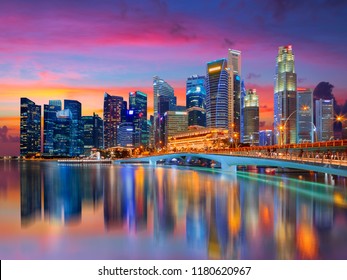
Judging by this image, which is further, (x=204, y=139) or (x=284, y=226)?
(x=204, y=139)

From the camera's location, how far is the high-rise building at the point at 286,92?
429 feet

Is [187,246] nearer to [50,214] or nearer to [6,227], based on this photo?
[6,227]

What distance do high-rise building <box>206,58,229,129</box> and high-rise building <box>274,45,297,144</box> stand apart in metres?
31.6

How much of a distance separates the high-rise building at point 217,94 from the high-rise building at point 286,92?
31.6 meters

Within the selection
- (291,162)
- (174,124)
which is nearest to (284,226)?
(291,162)

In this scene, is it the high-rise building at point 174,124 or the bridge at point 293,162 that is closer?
the bridge at point 293,162

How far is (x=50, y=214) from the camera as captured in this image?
17656 millimetres

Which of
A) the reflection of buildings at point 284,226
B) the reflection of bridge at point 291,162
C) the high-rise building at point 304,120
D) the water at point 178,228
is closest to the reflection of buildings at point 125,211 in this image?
the water at point 178,228

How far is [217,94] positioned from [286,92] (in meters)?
54.2

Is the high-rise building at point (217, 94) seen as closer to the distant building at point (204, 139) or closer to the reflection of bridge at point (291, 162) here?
the distant building at point (204, 139)

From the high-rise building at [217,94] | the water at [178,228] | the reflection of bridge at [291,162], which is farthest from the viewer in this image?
the high-rise building at [217,94]

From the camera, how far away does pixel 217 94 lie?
623ft

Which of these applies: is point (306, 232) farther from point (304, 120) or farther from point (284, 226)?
point (304, 120)
